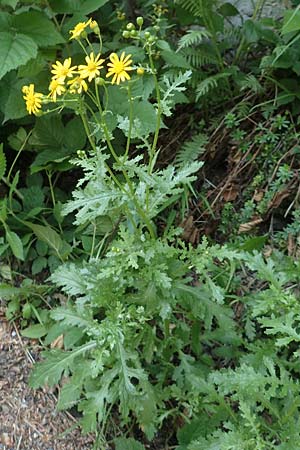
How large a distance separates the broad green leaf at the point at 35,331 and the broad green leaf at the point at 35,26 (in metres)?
1.12

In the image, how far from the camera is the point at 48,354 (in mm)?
2184

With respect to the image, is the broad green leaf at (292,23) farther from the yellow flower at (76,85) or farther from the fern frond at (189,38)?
the yellow flower at (76,85)

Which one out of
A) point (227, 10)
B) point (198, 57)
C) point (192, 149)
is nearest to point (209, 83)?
point (198, 57)

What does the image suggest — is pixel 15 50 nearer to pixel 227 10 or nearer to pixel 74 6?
pixel 74 6

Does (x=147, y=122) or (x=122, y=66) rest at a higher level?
(x=122, y=66)

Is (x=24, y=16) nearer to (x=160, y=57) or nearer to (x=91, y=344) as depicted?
(x=160, y=57)

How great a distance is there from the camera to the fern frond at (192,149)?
9.02 feet

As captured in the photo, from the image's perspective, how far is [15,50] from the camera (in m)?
2.39

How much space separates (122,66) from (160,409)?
48.0 inches

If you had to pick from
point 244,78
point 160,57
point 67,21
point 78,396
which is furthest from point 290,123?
point 78,396

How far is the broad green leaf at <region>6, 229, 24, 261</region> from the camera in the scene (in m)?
2.55

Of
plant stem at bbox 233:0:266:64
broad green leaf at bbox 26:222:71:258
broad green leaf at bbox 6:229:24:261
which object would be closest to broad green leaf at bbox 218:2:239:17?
plant stem at bbox 233:0:266:64

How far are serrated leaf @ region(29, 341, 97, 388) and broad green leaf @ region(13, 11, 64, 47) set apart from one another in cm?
119

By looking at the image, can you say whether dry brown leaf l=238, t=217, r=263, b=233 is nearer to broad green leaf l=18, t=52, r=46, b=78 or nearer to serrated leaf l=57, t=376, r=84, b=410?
serrated leaf l=57, t=376, r=84, b=410
